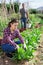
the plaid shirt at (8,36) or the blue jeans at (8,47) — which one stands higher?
the plaid shirt at (8,36)

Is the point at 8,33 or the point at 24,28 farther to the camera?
the point at 24,28

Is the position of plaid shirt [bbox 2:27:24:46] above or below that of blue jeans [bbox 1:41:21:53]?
above

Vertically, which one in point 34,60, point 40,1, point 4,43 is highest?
point 4,43

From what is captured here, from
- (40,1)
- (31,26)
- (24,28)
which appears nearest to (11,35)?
(24,28)

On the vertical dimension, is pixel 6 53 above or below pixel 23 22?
above

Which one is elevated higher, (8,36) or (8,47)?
(8,36)

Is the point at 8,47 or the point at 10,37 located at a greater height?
the point at 10,37

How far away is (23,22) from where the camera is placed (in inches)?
508

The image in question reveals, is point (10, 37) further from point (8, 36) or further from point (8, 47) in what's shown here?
point (8, 47)

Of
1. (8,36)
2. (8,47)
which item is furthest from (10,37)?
(8,47)

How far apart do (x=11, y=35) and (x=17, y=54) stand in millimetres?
614

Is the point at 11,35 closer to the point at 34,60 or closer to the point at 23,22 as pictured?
the point at 34,60

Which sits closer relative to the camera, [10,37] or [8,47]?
[8,47]

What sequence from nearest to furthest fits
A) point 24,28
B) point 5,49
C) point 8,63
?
point 8,63, point 5,49, point 24,28
